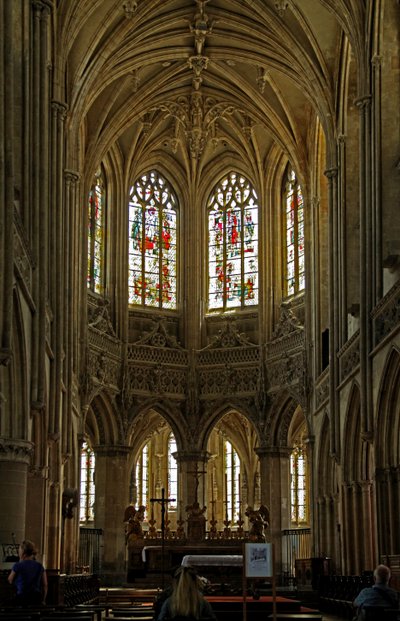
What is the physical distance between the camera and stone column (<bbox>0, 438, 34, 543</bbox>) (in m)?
19.0

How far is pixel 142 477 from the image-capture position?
41.6 meters

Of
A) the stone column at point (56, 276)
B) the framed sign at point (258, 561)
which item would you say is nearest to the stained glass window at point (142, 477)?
the stone column at point (56, 276)

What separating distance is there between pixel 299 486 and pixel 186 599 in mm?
32046

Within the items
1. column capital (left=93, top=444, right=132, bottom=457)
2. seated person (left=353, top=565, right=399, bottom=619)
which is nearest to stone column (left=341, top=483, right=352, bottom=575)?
column capital (left=93, top=444, right=132, bottom=457)

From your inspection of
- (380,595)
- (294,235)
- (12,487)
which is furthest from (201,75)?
(380,595)

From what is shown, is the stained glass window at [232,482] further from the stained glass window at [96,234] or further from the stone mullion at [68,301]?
the stone mullion at [68,301]

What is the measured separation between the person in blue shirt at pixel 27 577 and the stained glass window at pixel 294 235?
80.2ft

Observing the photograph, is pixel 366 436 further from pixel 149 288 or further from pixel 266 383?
pixel 149 288

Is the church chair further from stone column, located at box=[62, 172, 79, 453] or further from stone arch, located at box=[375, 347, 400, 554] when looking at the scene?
stone column, located at box=[62, 172, 79, 453]

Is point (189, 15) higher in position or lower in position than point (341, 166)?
higher

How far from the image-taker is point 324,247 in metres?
33.6

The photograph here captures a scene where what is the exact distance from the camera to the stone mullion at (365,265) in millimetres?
24391

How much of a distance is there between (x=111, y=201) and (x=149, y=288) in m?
3.20

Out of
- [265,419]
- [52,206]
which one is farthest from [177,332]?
[52,206]
